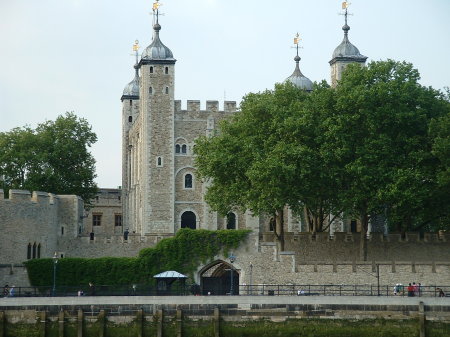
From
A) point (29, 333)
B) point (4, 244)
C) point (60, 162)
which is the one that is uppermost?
point (60, 162)

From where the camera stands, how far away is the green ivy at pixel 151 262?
64.8 m

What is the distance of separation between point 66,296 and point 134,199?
36876 mm

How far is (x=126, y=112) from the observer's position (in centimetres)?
10450

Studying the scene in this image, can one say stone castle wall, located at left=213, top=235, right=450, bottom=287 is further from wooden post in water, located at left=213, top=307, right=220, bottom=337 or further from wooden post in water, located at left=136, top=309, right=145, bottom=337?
wooden post in water, located at left=136, top=309, right=145, bottom=337

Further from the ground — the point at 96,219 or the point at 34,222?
the point at 96,219

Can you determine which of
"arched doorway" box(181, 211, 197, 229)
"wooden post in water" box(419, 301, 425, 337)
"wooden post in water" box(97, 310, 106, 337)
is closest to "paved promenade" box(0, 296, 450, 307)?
"wooden post in water" box(419, 301, 425, 337)

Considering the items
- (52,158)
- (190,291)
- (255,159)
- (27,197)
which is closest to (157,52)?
(52,158)

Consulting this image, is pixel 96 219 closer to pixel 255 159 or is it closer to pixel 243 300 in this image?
pixel 255 159

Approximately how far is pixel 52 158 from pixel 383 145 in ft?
93.4

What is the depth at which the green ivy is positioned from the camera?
64750 mm

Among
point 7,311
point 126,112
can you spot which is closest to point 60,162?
point 126,112

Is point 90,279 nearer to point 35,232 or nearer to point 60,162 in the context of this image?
point 35,232

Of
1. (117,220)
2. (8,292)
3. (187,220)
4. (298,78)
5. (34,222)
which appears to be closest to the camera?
(8,292)

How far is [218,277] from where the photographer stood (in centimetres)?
6875
